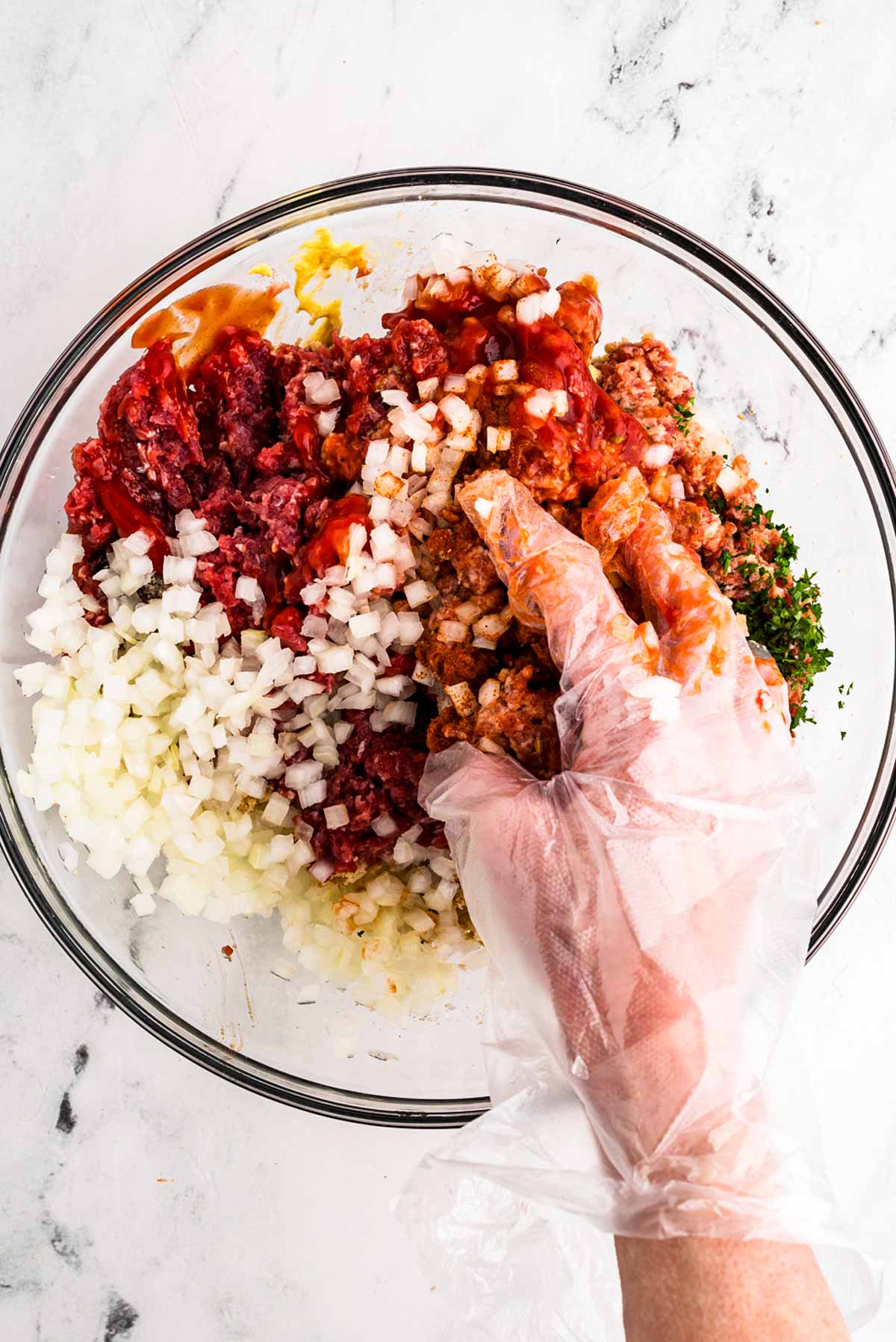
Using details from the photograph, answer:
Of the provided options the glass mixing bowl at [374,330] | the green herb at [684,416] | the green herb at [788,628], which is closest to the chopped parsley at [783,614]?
the green herb at [788,628]

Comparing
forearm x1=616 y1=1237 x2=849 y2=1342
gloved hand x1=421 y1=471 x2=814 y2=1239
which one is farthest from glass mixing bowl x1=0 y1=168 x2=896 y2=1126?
forearm x1=616 y1=1237 x2=849 y2=1342

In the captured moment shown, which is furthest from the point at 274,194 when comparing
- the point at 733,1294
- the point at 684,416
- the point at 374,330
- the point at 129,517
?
the point at 733,1294

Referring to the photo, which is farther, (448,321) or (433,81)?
(433,81)

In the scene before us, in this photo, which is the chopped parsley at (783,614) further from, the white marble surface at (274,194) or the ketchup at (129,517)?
the ketchup at (129,517)

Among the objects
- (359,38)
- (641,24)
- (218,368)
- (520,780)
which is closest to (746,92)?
(641,24)

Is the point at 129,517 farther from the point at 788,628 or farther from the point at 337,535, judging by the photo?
the point at 788,628

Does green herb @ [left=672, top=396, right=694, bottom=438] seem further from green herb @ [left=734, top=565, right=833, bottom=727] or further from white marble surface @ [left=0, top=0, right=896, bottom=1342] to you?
white marble surface @ [left=0, top=0, right=896, bottom=1342]

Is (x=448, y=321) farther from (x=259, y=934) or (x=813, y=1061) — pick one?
(x=813, y=1061)
